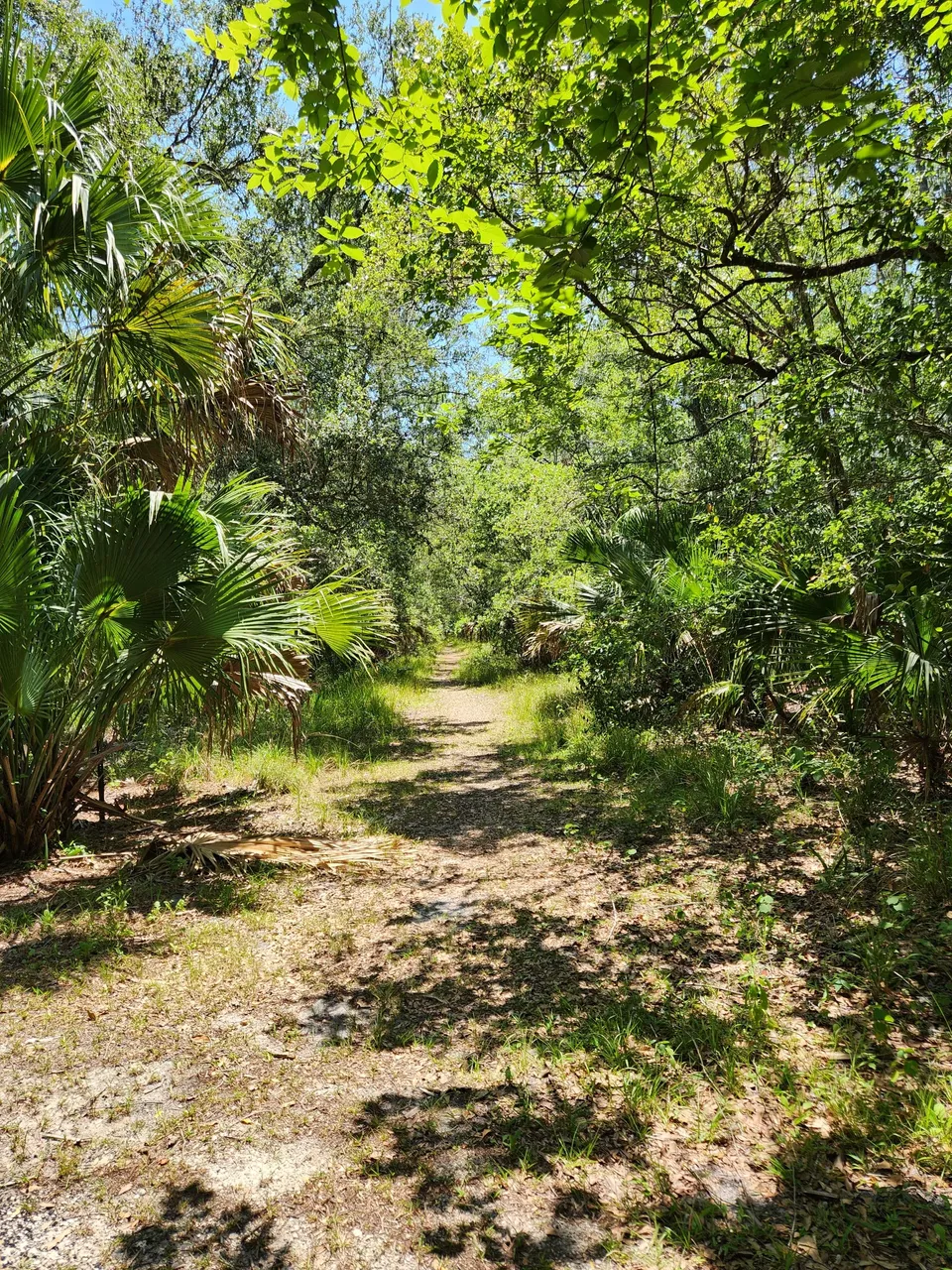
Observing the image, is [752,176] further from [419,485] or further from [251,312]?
[419,485]

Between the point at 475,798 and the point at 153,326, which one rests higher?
the point at 153,326

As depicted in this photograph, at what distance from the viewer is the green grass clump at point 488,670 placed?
55.9ft

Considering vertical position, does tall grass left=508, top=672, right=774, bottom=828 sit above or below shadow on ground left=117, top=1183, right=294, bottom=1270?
above

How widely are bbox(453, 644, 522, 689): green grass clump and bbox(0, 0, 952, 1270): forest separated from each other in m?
8.53

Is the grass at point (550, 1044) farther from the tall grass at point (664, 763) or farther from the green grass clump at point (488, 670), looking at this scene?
the green grass clump at point (488, 670)

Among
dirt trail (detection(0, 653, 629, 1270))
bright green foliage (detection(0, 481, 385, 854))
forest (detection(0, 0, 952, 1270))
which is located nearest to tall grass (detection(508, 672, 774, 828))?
forest (detection(0, 0, 952, 1270))

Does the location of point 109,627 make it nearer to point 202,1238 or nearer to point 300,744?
point 300,744

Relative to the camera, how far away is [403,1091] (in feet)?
8.80

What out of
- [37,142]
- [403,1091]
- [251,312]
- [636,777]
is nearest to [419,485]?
[251,312]

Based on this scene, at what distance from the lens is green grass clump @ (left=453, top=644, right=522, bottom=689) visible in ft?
55.9

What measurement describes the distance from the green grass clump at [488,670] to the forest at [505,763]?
8535 mm

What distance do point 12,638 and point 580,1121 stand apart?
377 centimetres

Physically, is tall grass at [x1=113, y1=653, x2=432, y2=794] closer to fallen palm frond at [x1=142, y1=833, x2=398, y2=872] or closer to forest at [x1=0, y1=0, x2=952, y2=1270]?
forest at [x1=0, y1=0, x2=952, y2=1270]

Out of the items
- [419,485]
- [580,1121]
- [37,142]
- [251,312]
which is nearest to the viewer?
[580,1121]
